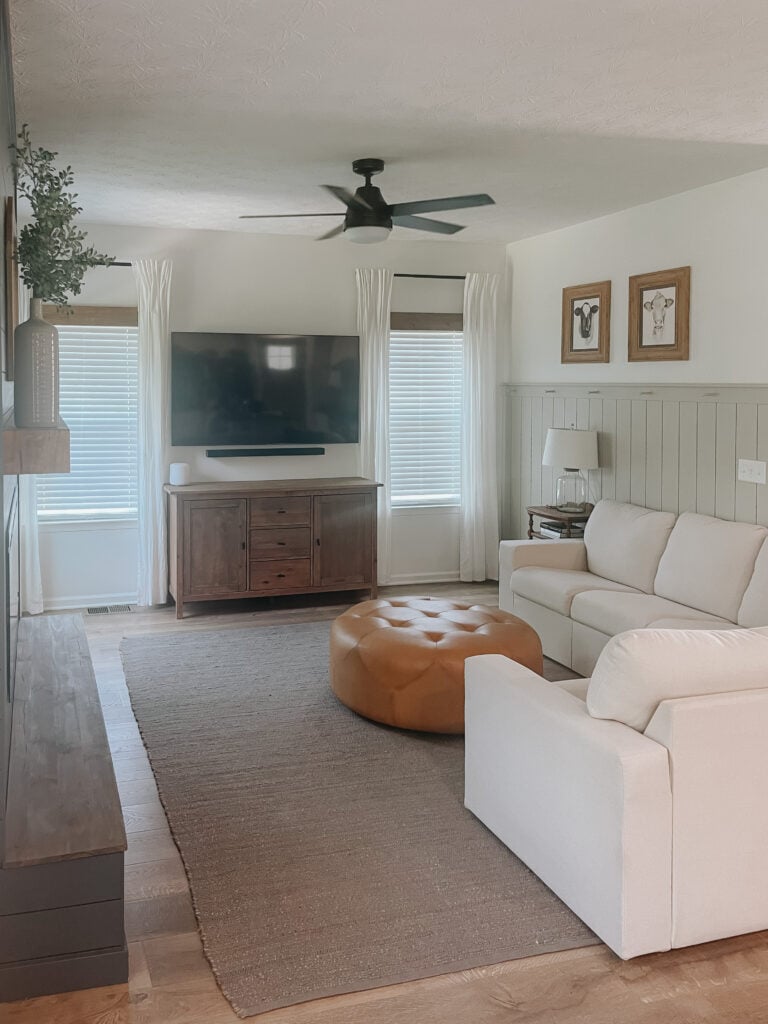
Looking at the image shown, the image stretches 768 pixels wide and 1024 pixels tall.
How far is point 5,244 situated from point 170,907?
2.12m

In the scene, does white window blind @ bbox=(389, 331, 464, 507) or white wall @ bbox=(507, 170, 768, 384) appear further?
white window blind @ bbox=(389, 331, 464, 507)

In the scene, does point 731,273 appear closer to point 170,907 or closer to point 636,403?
point 636,403

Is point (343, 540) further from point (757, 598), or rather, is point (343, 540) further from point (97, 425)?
point (757, 598)

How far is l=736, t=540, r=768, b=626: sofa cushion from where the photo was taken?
4.59 m

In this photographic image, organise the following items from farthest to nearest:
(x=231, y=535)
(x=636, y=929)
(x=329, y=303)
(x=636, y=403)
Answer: (x=329, y=303) → (x=231, y=535) → (x=636, y=403) → (x=636, y=929)

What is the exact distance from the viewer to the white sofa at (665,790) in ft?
8.67

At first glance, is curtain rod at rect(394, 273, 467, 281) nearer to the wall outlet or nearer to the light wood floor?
the wall outlet

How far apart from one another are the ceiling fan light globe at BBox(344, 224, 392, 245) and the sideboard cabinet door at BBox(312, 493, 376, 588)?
2.26 metres

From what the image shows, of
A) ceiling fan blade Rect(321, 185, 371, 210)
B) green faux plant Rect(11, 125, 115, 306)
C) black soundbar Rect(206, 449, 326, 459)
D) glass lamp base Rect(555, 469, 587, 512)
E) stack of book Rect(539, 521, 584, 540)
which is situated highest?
ceiling fan blade Rect(321, 185, 371, 210)

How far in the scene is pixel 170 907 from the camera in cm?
300

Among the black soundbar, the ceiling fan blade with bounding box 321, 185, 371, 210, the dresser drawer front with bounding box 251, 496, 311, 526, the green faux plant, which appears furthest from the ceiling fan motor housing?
the black soundbar

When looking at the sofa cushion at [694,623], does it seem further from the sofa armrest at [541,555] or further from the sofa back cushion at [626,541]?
the sofa armrest at [541,555]

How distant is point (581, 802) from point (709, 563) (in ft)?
8.35

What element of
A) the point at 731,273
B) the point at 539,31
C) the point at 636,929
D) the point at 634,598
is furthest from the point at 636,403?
the point at 636,929
